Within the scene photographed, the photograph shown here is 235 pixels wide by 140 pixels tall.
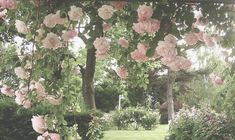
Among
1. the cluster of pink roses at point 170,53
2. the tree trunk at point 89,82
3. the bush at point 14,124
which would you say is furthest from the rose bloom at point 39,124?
the tree trunk at point 89,82

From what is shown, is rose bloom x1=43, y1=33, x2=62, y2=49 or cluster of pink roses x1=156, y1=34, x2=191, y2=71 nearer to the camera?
cluster of pink roses x1=156, y1=34, x2=191, y2=71

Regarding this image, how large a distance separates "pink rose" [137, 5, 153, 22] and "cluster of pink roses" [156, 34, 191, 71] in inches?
7.0

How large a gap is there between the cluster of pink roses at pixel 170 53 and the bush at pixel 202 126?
6007mm

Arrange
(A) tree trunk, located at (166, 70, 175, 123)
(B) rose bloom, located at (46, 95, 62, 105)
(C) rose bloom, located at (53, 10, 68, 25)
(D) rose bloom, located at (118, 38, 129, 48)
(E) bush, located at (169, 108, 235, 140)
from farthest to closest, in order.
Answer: (A) tree trunk, located at (166, 70, 175, 123), (E) bush, located at (169, 108, 235, 140), (B) rose bloom, located at (46, 95, 62, 105), (D) rose bloom, located at (118, 38, 129, 48), (C) rose bloom, located at (53, 10, 68, 25)

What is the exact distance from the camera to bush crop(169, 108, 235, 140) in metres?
9.36

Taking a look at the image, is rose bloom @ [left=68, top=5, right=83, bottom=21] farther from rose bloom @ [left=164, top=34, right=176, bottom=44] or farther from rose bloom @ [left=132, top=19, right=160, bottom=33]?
rose bloom @ [left=164, top=34, right=176, bottom=44]

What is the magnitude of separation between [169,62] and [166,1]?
37 centimetres

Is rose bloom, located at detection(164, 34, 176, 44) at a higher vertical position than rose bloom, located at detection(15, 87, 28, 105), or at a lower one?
higher

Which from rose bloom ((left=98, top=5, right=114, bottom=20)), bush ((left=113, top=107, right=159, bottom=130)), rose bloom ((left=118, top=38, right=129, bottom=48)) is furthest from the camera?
bush ((left=113, top=107, right=159, bottom=130))

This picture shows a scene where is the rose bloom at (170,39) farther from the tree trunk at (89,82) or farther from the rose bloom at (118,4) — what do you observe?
the tree trunk at (89,82)

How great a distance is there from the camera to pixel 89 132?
1082cm

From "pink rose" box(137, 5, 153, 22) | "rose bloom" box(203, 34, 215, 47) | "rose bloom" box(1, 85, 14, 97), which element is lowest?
"rose bloom" box(1, 85, 14, 97)

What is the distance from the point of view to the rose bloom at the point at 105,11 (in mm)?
3346

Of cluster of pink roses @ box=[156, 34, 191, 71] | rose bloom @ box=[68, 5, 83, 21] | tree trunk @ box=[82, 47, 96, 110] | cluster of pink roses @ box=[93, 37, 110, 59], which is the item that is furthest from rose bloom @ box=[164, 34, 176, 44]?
tree trunk @ box=[82, 47, 96, 110]
